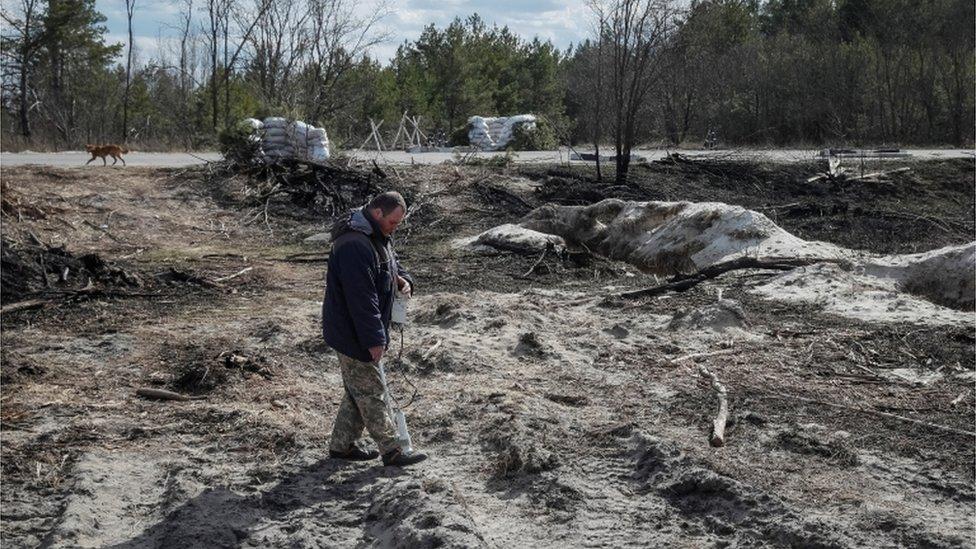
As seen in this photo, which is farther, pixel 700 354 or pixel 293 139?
pixel 293 139

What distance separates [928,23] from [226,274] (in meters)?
38.2

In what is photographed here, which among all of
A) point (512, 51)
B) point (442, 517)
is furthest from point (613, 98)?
point (512, 51)

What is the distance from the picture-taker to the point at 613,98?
23500 mm

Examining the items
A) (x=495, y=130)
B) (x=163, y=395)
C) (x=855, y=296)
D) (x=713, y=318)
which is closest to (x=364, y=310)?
(x=163, y=395)

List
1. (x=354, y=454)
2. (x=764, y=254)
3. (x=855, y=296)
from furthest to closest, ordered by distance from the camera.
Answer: (x=764, y=254) < (x=855, y=296) < (x=354, y=454)

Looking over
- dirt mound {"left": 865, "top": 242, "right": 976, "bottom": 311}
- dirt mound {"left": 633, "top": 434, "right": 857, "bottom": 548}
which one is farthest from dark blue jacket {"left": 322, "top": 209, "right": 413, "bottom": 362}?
dirt mound {"left": 865, "top": 242, "right": 976, "bottom": 311}

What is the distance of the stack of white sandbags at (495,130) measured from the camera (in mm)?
33156

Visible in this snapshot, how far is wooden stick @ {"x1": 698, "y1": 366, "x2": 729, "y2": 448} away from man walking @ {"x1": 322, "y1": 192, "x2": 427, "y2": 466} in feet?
5.70

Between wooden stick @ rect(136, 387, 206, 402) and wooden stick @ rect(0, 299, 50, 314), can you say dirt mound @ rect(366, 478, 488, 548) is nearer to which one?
wooden stick @ rect(136, 387, 206, 402)

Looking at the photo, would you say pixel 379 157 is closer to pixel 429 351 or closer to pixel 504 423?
pixel 429 351

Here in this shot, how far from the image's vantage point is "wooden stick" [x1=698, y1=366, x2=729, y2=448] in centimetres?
627

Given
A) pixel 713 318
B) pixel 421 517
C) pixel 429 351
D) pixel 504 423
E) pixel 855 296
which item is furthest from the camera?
pixel 855 296

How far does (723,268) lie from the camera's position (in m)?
11.4

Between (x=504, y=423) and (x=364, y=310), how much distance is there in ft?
4.30
